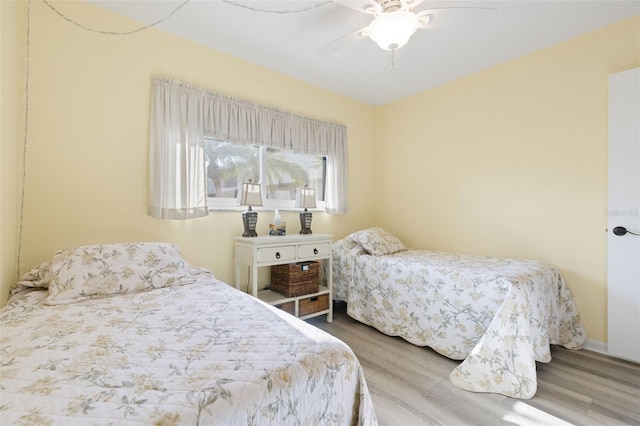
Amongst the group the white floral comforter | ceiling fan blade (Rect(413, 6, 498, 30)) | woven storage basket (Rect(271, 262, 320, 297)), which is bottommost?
woven storage basket (Rect(271, 262, 320, 297))

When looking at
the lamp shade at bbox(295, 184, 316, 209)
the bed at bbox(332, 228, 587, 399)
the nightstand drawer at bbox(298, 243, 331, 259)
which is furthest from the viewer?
the lamp shade at bbox(295, 184, 316, 209)

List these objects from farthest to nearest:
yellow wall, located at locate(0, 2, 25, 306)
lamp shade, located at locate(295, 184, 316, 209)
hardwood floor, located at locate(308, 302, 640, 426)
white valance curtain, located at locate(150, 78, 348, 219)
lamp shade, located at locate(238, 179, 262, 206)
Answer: lamp shade, located at locate(295, 184, 316, 209), lamp shade, located at locate(238, 179, 262, 206), white valance curtain, located at locate(150, 78, 348, 219), hardwood floor, located at locate(308, 302, 640, 426), yellow wall, located at locate(0, 2, 25, 306)

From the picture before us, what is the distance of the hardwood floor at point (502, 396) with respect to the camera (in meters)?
1.49

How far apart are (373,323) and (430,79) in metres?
2.50

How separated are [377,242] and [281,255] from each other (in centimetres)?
103

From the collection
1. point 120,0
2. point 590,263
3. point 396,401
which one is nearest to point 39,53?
point 120,0

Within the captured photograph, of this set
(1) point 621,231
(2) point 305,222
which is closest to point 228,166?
(2) point 305,222

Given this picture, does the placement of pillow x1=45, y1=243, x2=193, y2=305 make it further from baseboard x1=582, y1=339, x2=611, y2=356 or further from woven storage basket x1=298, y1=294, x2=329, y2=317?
baseboard x1=582, y1=339, x2=611, y2=356

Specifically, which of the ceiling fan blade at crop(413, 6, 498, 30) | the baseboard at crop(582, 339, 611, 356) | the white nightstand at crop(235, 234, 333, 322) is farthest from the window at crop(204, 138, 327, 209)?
the baseboard at crop(582, 339, 611, 356)

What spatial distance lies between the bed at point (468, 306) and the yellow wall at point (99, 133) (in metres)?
1.27

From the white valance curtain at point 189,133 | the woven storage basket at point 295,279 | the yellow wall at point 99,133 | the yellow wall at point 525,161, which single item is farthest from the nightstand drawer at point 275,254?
the yellow wall at point 525,161

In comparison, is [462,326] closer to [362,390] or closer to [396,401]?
[396,401]

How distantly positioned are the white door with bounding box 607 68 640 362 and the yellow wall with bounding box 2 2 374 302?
2.95 metres

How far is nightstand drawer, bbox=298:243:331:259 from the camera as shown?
8.32 feet
